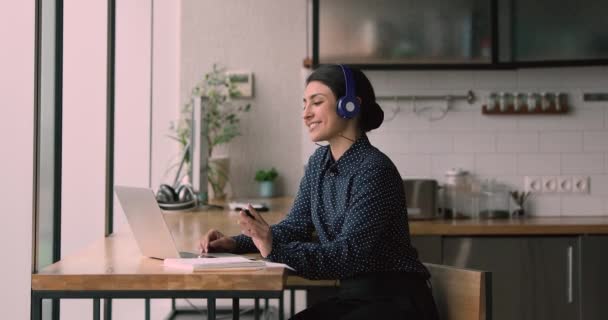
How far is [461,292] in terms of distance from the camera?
2.17m

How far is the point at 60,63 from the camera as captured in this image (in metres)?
2.64

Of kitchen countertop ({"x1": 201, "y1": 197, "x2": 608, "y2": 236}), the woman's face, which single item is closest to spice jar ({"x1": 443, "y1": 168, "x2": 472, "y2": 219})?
kitchen countertop ({"x1": 201, "y1": 197, "x2": 608, "y2": 236})

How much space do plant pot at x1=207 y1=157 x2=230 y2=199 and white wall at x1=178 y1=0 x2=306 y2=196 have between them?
165 mm

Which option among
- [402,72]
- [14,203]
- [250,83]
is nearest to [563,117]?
[402,72]

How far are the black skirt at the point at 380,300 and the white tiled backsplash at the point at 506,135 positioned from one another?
7.61ft

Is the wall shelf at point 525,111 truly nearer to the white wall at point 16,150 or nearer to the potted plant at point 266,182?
the potted plant at point 266,182

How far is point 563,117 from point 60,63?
2946mm

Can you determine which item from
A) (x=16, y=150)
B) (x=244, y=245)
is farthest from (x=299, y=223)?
(x=16, y=150)

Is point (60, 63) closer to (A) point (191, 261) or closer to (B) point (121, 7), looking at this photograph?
(A) point (191, 261)

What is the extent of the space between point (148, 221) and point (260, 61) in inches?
110

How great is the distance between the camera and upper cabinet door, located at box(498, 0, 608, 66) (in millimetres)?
4234

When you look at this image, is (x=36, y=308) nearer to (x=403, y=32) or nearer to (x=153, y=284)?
(x=153, y=284)

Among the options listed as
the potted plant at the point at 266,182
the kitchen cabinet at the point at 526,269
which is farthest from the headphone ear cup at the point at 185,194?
the kitchen cabinet at the point at 526,269

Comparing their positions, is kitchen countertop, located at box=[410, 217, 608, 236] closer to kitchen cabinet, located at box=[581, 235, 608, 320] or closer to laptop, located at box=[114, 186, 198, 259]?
kitchen cabinet, located at box=[581, 235, 608, 320]
